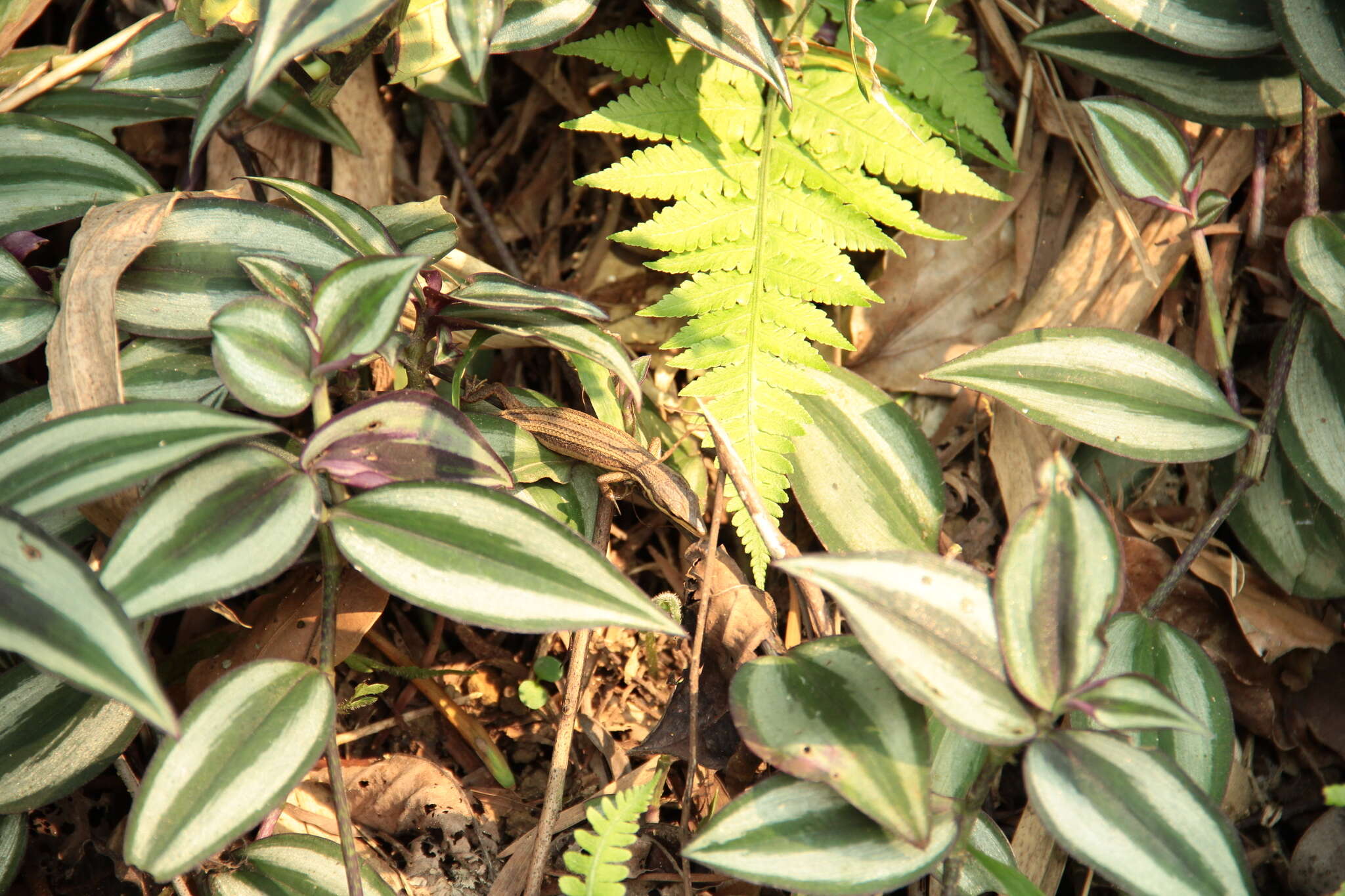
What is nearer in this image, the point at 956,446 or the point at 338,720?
the point at 338,720

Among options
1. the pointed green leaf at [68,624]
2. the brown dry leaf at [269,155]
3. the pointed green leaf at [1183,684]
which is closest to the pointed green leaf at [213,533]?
the pointed green leaf at [68,624]

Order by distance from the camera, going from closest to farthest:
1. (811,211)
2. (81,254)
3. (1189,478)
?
(81,254) < (811,211) < (1189,478)

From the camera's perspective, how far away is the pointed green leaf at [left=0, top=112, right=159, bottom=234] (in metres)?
1.05

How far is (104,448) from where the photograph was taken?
76 centimetres

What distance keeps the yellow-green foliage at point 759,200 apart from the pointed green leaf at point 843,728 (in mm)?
216

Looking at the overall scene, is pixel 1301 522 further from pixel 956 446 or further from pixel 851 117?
pixel 851 117

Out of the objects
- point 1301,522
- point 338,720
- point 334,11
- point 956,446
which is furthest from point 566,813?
point 1301,522

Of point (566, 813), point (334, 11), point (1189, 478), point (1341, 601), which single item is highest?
point (334, 11)

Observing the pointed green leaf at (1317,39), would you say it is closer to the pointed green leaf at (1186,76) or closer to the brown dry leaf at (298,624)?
the pointed green leaf at (1186,76)

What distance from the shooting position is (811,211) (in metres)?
1.23

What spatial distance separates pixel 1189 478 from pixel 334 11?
124 cm

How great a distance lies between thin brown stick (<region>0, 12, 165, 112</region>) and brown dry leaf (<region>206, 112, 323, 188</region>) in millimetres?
158

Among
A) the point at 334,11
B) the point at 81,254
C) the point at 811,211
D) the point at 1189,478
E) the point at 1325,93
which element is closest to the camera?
the point at 334,11

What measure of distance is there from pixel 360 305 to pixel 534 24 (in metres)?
0.49
